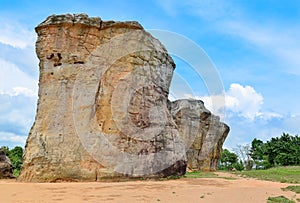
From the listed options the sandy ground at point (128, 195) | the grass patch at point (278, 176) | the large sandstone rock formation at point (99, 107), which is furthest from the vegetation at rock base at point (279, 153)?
the sandy ground at point (128, 195)

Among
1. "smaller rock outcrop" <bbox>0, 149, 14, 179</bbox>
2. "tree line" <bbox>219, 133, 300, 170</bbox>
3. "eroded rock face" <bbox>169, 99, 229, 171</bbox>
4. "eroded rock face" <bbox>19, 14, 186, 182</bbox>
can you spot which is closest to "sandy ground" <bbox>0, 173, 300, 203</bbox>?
"eroded rock face" <bbox>19, 14, 186, 182</bbox>

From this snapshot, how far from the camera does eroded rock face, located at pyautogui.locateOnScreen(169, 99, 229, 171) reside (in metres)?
29.5

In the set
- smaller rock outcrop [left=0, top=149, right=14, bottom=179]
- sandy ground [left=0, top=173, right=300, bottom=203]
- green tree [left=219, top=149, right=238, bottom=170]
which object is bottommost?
sandy ground [left=0, top=173, right=300, bottom=203]

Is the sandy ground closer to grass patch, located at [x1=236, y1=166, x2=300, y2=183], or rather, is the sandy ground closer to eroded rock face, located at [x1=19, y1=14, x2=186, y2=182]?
eroded rock face, located at [x1=19, y1=14, x2=186, y2=182]

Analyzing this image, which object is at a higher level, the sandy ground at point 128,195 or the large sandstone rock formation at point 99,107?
the large sandstone rock formation at point 99,107

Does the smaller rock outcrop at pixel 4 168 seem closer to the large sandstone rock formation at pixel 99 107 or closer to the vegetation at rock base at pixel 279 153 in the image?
the large sandstone rock formation at pixel 99 107

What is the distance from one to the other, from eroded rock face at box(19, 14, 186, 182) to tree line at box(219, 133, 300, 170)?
33324 millimetres

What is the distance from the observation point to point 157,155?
14.7 metres

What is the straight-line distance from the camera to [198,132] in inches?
1207

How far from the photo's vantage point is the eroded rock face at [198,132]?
29.5 m

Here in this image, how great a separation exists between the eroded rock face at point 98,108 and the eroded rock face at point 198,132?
13536mm

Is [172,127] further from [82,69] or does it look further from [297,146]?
[297,146]

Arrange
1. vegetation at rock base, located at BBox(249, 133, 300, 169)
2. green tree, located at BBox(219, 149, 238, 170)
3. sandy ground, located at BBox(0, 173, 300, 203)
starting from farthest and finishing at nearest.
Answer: green tree, located at BBox(219, 149, 238, 170), vegetation at rock base, located at BBox(249, 133, 300, 169), sandy ground, located at BBox(0, 173, 300, 203)

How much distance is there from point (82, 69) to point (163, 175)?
232 inches
